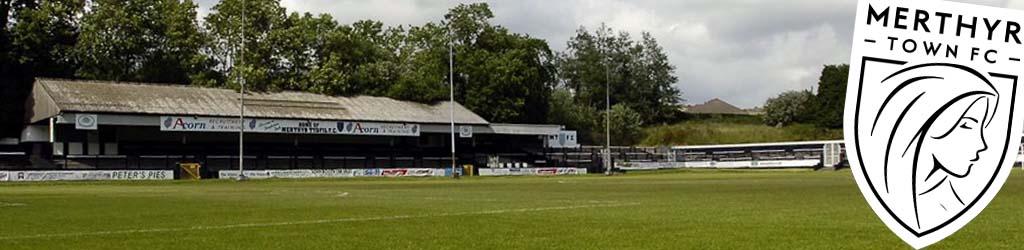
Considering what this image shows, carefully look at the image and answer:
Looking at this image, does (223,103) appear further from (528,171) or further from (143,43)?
(528,171)

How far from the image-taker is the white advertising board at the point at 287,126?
232ft

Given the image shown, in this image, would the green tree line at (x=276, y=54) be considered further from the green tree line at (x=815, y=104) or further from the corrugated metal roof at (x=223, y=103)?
the green tree line at (x=815, y=104)

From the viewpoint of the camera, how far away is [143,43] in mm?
82500

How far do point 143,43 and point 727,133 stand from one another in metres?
64.1

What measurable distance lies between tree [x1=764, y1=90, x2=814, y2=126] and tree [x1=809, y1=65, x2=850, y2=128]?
178 cm

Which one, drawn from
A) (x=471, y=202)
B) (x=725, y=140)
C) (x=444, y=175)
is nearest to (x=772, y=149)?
(x=725, y=140)

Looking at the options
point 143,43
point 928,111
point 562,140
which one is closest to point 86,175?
point 143,43

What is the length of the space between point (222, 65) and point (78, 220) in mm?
75217

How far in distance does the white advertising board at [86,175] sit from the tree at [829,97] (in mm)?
78377

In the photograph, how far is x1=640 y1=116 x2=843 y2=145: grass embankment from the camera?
117188 millimetres

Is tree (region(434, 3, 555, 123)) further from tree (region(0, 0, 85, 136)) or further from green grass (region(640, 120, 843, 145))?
tree (region(0, 0, 85, 136))

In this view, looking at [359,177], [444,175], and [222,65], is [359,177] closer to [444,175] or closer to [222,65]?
[444,175]

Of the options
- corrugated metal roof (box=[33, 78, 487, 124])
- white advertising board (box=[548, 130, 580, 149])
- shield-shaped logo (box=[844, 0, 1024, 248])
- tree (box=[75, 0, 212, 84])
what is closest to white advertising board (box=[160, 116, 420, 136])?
corrugated metal roof (box=[33, 78, 487, 124])

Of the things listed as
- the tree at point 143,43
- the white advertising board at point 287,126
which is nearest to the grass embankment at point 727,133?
the white advertising board at point 287,126
